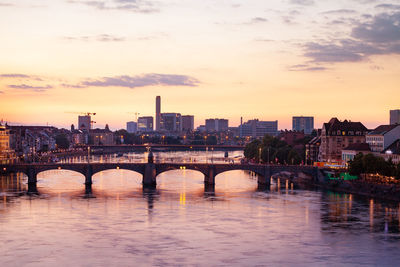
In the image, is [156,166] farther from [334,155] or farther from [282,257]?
[282,257]

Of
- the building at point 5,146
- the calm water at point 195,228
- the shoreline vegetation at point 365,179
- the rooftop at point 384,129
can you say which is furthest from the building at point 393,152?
the building at point 5,146

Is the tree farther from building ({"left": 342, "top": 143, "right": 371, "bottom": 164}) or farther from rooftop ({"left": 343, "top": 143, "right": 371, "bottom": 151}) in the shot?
rooftop ({"left": 343, "top": 143, "right": 371, "bottom": 151})

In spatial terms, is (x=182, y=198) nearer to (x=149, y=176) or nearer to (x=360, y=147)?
(x=149, y=176)

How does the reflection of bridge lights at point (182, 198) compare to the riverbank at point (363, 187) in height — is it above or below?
below

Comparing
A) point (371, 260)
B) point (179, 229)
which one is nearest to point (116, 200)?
point (179, 229)

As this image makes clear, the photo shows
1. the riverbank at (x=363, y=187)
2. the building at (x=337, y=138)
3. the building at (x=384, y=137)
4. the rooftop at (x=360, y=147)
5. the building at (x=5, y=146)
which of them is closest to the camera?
the riverbank at (x=363, y=187)

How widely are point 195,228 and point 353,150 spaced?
230ft

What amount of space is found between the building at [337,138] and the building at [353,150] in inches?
180

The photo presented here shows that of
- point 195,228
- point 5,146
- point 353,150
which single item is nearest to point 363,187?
point 353,150

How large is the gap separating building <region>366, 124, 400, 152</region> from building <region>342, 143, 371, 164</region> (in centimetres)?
139

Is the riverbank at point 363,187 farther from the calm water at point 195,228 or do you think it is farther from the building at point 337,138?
the building at point 337,138

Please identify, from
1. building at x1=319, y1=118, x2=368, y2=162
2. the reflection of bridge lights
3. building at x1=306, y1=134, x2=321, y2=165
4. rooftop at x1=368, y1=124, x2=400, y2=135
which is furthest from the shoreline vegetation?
building at x1=306, y1=134, x2=321, y2=165

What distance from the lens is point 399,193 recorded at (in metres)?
89.7

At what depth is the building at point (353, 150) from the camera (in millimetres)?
129625
